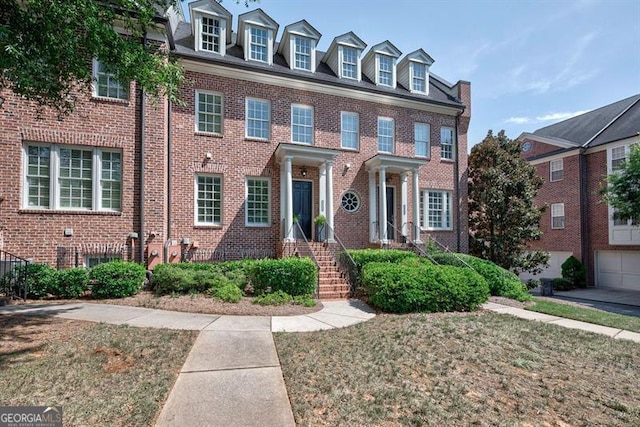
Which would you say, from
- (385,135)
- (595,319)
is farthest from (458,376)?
(385,135)

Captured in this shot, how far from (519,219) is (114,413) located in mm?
15688

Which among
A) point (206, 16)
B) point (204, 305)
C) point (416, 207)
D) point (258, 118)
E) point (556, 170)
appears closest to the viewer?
point (204, 305)

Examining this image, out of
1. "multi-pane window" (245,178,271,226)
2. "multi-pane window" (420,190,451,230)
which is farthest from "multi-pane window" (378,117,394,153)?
"multi-pane window" (245,178,271,226)

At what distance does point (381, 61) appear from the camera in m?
14.8

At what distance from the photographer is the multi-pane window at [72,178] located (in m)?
9.21

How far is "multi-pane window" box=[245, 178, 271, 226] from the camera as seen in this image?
1219 centimetres

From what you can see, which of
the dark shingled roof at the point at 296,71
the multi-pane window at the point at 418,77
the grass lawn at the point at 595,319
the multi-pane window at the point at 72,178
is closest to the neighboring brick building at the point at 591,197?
the dark shingled roof at the point at 296,71

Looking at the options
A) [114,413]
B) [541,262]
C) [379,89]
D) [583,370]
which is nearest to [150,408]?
[114,413]

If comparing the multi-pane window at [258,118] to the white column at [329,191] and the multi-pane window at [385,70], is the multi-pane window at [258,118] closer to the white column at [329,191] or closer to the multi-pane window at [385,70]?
the white column at [329,191]

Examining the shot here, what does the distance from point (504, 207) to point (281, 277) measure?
1125cm

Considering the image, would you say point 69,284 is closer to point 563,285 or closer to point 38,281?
point 38,281

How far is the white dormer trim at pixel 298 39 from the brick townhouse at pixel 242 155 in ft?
0.18

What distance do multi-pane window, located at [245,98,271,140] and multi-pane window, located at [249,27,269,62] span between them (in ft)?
6.08

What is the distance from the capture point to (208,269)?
9000 millimetres
